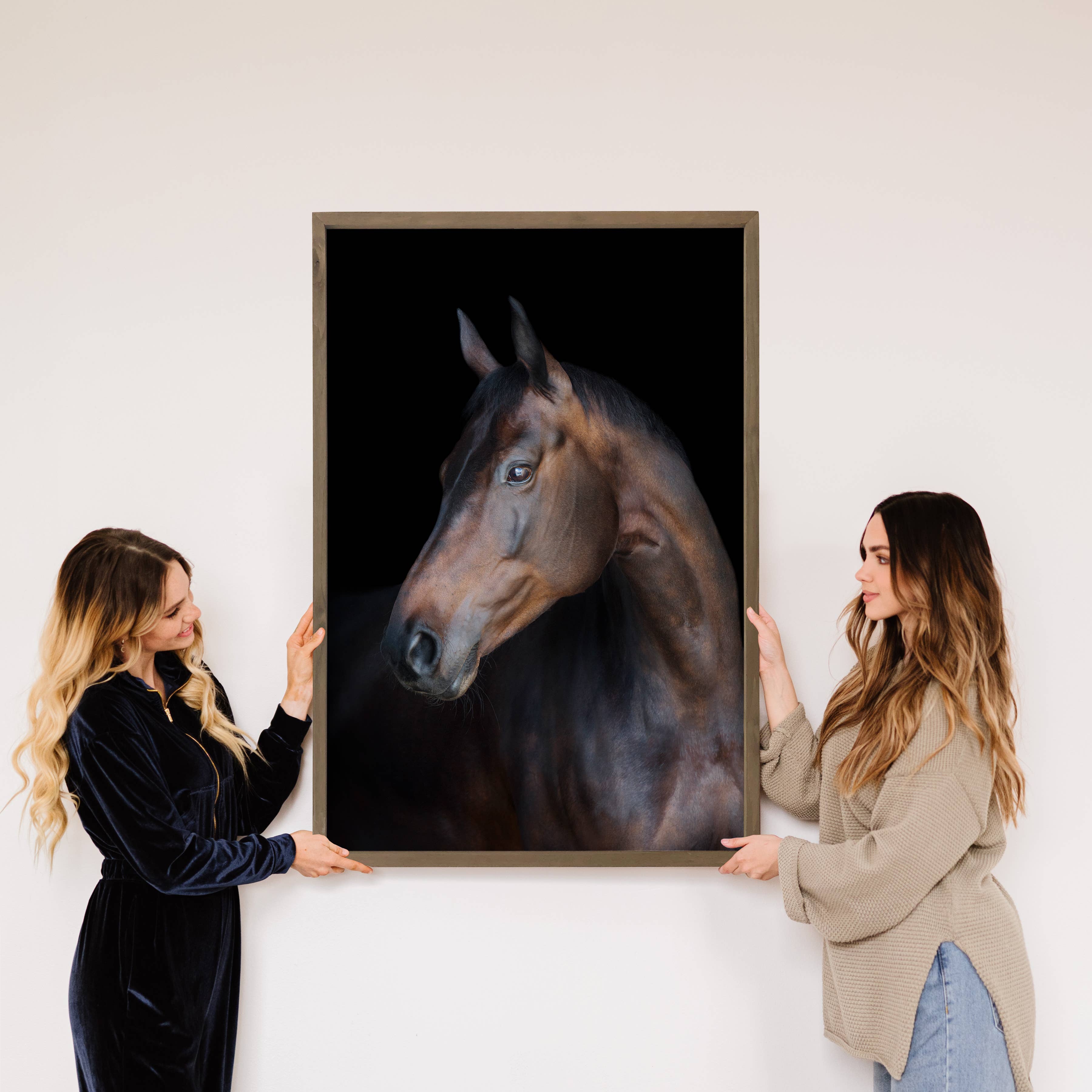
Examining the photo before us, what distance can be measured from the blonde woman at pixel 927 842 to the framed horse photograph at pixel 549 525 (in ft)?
0.67

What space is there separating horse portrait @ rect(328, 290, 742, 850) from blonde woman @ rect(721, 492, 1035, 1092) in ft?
0.76

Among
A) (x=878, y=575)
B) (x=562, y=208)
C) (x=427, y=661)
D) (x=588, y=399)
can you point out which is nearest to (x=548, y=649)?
(x=427, y=661)

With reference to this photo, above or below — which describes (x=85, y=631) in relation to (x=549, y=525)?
below

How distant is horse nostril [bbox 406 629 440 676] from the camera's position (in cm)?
143

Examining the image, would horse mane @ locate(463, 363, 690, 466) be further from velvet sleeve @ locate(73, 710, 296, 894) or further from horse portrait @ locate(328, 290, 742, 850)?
velvet sleeve @ locate(73, 710, 296, 894)

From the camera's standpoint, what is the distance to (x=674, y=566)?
1479 millimetres

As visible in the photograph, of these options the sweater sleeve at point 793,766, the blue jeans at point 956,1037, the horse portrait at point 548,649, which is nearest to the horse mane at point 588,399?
the horse portrait at point 548,649

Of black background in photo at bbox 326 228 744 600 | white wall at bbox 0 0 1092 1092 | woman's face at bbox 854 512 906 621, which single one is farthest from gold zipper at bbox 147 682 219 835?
woman's face at bbox 854 512 906 621

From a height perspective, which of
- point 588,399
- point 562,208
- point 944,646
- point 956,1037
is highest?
point 562,208

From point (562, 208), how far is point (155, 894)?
1.36 meters

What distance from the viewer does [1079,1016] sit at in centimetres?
151

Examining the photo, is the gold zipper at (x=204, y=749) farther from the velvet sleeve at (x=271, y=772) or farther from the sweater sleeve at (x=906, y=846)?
the sweater sleeve at (x=906, y=846)

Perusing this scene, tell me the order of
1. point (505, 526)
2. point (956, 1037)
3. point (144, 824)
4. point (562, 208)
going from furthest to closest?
point (562, 208)
point (505, 526)
point (144, 824)
point (956, 1037)

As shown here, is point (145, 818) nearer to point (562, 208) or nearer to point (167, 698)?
point (167, 698)
